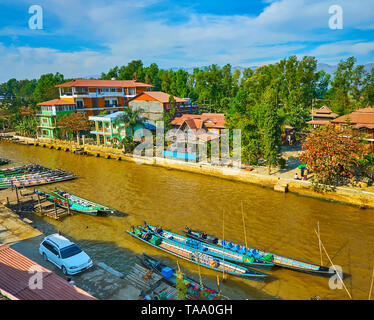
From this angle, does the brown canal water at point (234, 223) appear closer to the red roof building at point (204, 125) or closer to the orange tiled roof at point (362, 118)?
the red roof building at point (204, 125)

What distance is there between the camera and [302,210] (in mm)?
25000

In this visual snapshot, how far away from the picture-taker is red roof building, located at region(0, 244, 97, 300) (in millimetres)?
10484

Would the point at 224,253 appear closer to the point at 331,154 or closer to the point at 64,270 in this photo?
the point at 64,270

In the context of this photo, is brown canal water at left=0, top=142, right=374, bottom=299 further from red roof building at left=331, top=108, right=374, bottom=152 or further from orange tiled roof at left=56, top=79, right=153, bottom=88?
orange tiled roof at left=56, top=79, right=153, bottom=88

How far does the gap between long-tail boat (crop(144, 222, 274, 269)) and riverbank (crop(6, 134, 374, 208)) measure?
13737mm

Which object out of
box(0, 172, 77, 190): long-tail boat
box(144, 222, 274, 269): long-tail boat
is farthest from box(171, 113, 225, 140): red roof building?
box(144, 222, 274, 269): long-tail boat

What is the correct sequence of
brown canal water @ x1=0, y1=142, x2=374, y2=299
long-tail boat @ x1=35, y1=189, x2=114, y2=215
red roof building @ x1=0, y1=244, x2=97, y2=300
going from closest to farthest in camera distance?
red roof building @ x1=0, y1=244, x2=97, y2=300 < brown canal water @ x1=0, y1=142, x2=374, y2=299 < long-tail boat @ x1=35, y1=189, x2=114, y2=215

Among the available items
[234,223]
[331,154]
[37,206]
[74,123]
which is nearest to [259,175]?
[331,154]

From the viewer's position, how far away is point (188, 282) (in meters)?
14.1

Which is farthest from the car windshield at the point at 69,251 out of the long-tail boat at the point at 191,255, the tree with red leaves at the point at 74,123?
the tree with red leaves at the point at 74,123

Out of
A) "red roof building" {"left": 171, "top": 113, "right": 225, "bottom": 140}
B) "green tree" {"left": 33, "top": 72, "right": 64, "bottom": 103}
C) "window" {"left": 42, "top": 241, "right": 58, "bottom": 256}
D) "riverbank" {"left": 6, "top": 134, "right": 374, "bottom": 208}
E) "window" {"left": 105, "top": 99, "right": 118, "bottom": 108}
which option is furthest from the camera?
"green tree" {"left": 33, "top": 72, "right": 64, "bottom": 103}

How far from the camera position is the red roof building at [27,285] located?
10484mm
